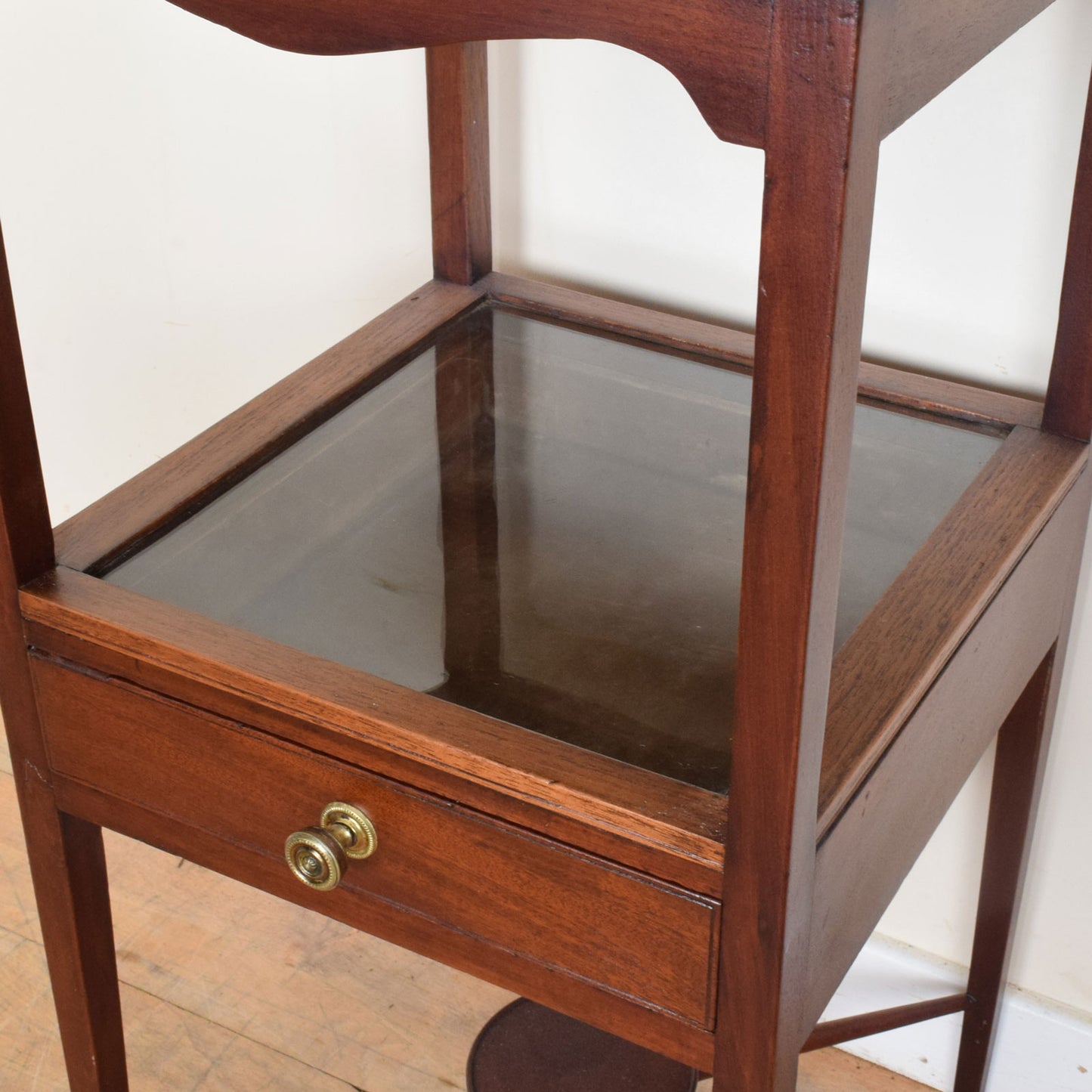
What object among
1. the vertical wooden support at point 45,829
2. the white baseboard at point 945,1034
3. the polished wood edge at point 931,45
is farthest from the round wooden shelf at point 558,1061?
the polished wood edge at point 931,45

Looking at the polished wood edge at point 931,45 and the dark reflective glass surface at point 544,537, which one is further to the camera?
the dark reflective glass surface at point 544,537

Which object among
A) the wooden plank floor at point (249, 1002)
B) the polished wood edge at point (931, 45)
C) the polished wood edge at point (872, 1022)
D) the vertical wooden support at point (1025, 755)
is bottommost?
the wooden plank floor at point (249, 1002)

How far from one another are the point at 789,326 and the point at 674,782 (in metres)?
0.25

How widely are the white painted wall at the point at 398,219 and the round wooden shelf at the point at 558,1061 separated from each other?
0.81 feet

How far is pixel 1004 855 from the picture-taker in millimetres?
1115

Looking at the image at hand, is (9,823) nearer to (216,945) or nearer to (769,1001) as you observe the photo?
(216,945)

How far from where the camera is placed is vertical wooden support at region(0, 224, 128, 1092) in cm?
77

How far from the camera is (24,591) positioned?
0.80 metres

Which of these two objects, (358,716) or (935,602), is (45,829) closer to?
(358,716)

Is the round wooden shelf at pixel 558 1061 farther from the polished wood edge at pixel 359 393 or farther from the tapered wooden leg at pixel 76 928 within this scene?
the polished wood edge at pixel 359 393

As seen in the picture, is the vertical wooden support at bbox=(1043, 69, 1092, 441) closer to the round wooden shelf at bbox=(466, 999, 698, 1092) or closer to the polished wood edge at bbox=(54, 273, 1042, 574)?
the polished wood edge at bbox=(54, 273, 1042, 574)

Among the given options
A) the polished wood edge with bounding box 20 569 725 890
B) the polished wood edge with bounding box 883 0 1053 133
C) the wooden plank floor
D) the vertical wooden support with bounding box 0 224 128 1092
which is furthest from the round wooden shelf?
the polished wood edge with bounding box 883 0 1053 133

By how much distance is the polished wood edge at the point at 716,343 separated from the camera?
0.97 meters

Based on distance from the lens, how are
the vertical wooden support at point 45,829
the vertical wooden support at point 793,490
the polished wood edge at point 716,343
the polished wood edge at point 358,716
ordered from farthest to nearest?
the polished wood edge at point 716,343, the vertical wooden support at point 45,829, the polished wood edge at point 358,716, the vertical wooden support at point 793,490
